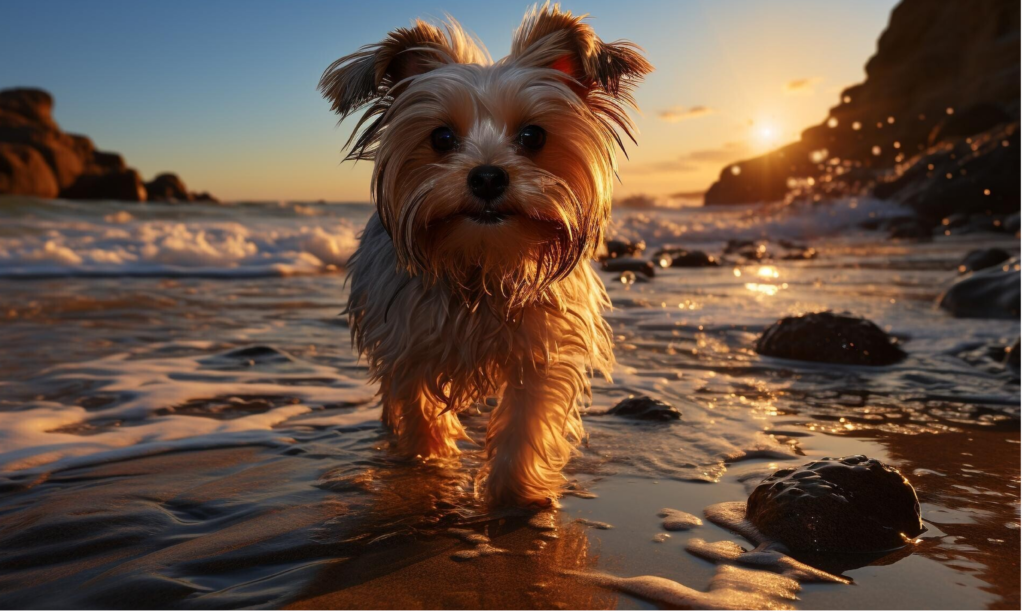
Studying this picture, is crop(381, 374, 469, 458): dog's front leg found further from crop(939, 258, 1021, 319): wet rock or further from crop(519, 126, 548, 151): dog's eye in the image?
crop(939, 258, 1021, 319): wet rock

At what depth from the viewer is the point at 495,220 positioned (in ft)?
10.5

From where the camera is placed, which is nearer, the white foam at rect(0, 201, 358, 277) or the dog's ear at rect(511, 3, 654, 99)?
the dog's ear at rect(511, 3, 654, 99)

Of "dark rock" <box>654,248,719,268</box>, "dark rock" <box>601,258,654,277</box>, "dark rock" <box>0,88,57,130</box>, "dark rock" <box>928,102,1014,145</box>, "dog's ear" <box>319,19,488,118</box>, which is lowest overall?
"dark rock" <box>601,258,654,277</box>

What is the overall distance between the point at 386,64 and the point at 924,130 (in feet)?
256

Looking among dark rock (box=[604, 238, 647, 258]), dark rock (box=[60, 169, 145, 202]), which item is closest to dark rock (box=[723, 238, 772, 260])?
dark rock (box=[604, 238, 647, 258])

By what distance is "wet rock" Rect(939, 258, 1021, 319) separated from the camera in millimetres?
8102

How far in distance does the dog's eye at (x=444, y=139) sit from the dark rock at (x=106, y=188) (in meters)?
51.0

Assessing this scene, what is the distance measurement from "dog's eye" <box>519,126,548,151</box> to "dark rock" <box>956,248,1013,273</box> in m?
11.0

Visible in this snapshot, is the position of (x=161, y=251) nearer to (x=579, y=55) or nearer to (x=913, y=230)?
(x=579, y=55)

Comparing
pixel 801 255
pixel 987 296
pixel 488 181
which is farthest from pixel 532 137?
pixel 801 255

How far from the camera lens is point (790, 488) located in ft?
10.8

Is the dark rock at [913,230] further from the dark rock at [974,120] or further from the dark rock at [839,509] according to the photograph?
the dark rock at [974,120]

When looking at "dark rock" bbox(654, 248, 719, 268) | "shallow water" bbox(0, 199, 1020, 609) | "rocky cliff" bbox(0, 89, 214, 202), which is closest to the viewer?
"shallow water" bbox(0, 199, 1020, 609)

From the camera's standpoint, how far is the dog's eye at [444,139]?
131 inches
